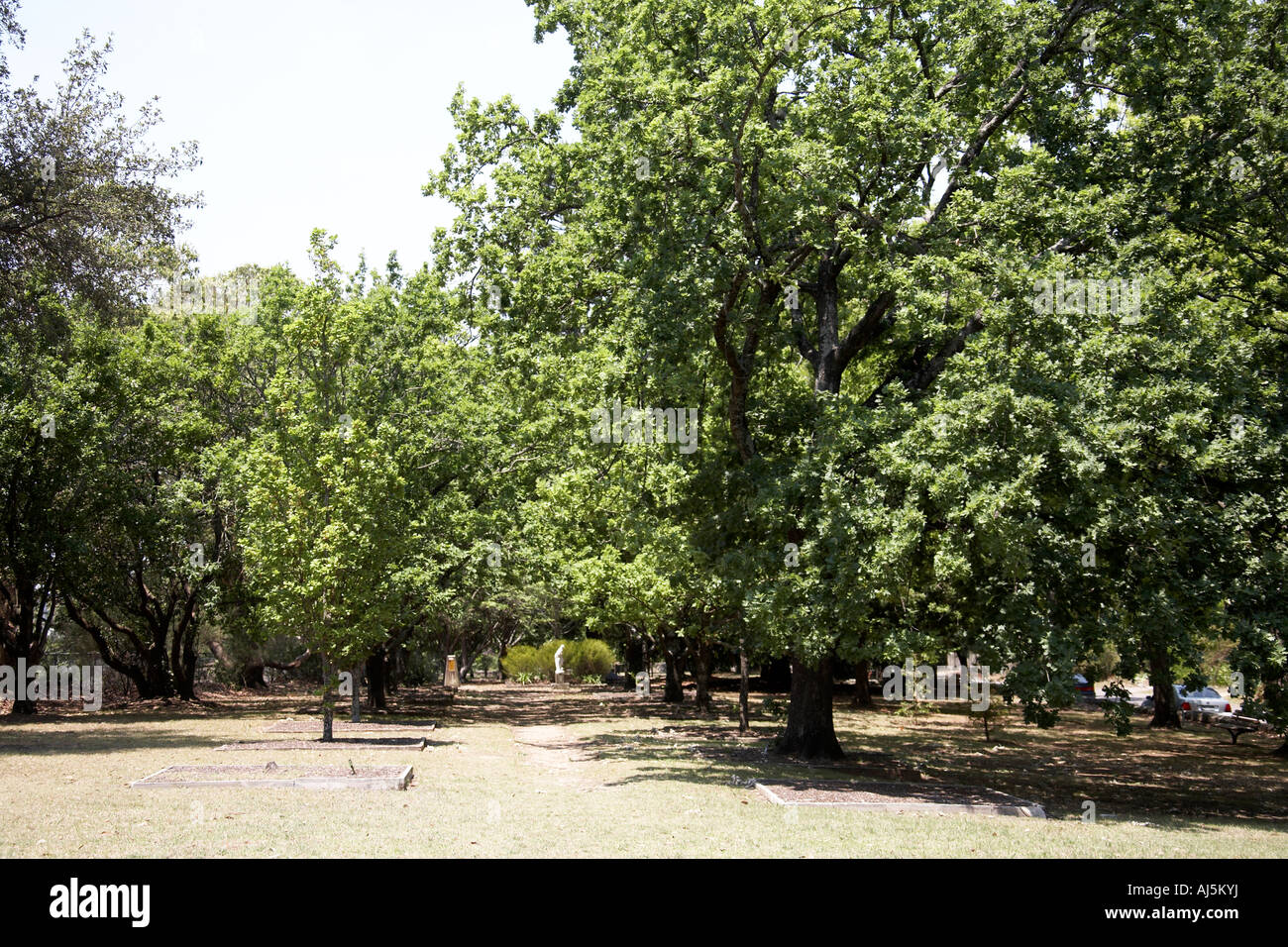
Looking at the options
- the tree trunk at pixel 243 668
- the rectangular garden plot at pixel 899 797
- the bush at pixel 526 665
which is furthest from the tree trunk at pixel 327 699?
the bush at pixel 526 665

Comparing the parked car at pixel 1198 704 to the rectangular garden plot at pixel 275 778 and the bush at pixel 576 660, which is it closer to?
the bush at pixel 576 660

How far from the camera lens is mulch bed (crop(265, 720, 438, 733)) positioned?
21.6 meters

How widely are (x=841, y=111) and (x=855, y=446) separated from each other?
513cm

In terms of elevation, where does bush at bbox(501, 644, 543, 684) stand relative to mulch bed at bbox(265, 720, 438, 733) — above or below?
below

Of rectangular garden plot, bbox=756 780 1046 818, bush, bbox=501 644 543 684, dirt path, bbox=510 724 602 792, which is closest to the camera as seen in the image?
rectangular garden plot, bbox=756 780 1046 818

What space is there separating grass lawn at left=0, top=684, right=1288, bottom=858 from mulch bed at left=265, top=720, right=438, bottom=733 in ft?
2.46

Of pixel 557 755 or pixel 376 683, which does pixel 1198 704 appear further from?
pixel 376 683

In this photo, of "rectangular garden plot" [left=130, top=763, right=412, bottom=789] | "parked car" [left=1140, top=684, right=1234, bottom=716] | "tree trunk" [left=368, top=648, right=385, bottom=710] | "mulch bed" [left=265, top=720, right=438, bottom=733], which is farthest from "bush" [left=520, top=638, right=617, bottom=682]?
"rectangular garden plot" [left=130, top=763, right=412, bottom=789]

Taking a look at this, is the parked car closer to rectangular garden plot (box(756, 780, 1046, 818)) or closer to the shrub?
rectangular garden plot (box(756, 780, 1046, 818))

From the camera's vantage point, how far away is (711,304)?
47.5ft

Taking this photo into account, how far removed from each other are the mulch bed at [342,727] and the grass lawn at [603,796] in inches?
29.6

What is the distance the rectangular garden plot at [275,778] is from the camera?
40.1 ft

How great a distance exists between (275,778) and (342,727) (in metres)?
9.94
